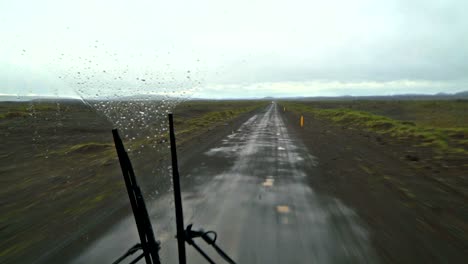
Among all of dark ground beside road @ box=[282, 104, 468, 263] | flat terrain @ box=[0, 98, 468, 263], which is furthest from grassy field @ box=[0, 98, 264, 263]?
dark ground beside road @ box=[282, 104, 468, 263]

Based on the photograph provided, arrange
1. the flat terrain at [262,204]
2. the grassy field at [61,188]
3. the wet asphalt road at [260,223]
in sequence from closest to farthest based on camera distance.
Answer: the wet asphalt road at [260,223]
the flat terrain at [262,204]
the grassy field at [61,188]

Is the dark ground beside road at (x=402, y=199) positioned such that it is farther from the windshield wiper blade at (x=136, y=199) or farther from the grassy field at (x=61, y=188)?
the grassy field at (x=61, y=188)

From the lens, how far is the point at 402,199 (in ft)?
22.2

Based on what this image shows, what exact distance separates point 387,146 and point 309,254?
39.7 feet

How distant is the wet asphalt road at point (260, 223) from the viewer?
4.38 meters

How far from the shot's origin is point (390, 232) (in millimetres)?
5051

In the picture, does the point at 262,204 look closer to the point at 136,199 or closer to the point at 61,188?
the point at 136,199

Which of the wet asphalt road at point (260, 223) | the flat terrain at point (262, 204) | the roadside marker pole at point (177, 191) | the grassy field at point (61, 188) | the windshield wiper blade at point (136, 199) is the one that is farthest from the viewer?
the grassy field at point (61, 188)

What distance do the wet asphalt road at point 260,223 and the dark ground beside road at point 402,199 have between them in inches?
16.5

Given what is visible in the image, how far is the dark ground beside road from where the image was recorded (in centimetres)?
452

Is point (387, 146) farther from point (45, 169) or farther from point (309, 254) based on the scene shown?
point (45, 169)

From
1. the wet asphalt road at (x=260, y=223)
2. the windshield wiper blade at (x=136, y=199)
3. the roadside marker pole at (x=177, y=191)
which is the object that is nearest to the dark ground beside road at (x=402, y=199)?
the wet asphalt road at (x=260, y=223)

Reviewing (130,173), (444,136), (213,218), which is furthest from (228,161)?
(444,136)

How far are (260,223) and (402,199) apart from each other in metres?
3.71
